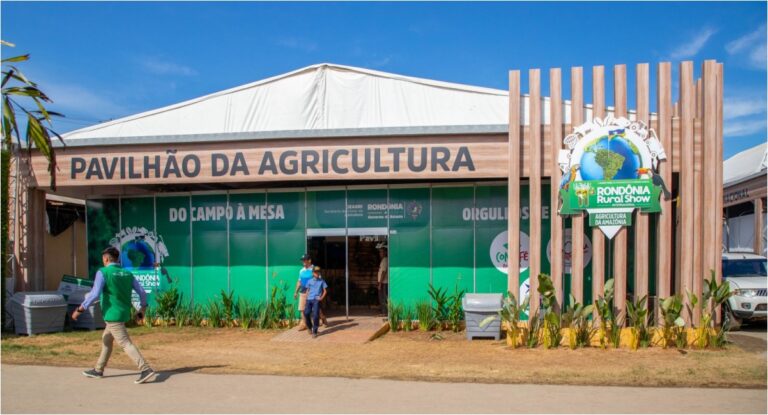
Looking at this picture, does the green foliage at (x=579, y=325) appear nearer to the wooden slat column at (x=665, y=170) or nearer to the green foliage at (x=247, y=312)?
the wooden slat column at (x=665, y=170)

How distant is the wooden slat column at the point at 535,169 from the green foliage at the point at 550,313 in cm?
52

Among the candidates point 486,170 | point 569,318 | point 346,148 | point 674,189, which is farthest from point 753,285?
point 346,148

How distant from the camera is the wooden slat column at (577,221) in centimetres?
1211

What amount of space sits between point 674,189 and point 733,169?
1665 centimetres

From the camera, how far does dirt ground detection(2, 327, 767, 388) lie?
875 centimetres

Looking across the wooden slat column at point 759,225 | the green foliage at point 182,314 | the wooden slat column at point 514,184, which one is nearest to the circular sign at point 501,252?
the wooden slat column at point 514,184

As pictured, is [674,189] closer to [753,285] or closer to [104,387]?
[753,285]

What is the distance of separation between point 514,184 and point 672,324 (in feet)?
Answer: 12.1

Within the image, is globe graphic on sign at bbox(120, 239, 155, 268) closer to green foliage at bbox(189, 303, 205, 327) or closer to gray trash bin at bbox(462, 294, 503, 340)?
green foliage at bbox(189, 303, 205, 327)

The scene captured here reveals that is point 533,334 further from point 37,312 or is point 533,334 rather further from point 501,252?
point 37,312

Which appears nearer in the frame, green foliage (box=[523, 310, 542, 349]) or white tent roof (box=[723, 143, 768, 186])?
green foliage (box=[523, 310, 542, 349])

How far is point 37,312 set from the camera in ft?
43.7

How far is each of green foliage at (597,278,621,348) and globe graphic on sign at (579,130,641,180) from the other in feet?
6.62

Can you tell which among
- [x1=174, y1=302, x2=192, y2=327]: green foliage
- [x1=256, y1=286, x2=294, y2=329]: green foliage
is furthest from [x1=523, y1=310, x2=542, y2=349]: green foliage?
[x1=174, y1=302, x2=192, y2=327]: green foliage
